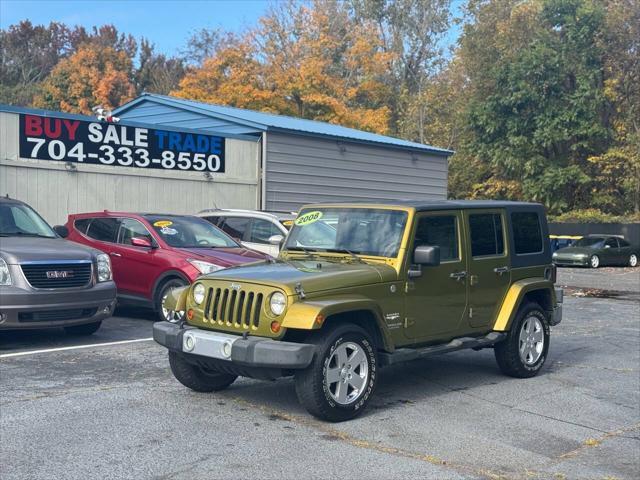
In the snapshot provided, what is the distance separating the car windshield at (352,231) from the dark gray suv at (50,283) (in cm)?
305

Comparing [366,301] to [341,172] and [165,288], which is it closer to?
[165,288]

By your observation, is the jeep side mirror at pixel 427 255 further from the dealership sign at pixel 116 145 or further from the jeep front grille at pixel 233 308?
the dealership sign at pixel 116 145

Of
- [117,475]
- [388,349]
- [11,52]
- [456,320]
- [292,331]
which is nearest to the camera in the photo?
[117,475]

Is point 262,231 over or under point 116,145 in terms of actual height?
under

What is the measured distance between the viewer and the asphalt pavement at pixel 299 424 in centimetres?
533

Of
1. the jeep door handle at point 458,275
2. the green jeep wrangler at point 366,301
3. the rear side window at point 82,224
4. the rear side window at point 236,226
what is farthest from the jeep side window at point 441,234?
the rear side window at point 236,226

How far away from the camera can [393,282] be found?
6.91 m

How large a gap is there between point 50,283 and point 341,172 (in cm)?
1302

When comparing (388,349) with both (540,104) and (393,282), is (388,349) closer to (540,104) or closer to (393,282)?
(393,282)

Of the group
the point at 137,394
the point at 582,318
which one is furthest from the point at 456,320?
the point at 582,318

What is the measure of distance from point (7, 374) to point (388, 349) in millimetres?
3767

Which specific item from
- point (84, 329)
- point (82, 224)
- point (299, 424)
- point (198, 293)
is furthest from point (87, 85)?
point (299, 424)

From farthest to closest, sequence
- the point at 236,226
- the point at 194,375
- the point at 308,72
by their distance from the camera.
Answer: the point at 308,72, the point at 236,226, the point at 194,375

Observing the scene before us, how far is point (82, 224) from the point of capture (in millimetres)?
12719
